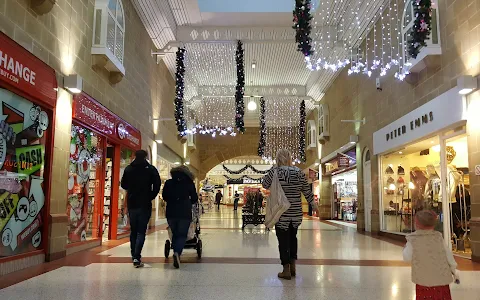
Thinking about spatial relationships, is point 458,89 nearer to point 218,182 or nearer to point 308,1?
point 308,1

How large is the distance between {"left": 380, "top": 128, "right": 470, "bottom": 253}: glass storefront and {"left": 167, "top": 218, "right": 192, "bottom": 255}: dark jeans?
4.31m

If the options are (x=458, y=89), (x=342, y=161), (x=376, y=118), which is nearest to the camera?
(x=458, y=89)

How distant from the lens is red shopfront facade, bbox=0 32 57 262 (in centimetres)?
429

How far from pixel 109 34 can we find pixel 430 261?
259 inches

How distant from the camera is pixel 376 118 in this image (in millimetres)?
9867

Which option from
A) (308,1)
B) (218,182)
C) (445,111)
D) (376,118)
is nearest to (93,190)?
(308,1)

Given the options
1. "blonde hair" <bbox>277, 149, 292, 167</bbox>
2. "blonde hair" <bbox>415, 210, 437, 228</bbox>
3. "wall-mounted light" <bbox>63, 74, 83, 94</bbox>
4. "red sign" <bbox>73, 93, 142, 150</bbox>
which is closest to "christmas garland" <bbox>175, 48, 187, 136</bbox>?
"red sign" <bbox>73, 93, 142, 150</bbox>

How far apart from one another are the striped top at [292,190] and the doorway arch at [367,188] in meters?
6.80

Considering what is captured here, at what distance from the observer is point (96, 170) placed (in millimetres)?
7328

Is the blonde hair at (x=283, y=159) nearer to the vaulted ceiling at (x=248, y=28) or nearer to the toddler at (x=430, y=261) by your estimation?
the toddler at (x=430, y=261)

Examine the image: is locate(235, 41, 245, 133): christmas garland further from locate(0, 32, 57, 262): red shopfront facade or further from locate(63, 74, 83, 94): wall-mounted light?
locate(0, 32, 57, 262): red shopfront facade

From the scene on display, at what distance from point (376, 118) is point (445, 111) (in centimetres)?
358

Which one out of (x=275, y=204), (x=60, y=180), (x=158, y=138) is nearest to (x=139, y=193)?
(x=60, y=180)

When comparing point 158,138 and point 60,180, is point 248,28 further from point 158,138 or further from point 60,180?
point 60,180
